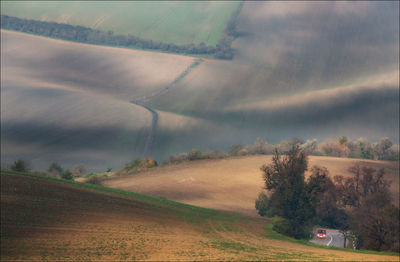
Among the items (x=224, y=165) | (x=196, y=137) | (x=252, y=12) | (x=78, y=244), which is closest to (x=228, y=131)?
(x=196, y=137)

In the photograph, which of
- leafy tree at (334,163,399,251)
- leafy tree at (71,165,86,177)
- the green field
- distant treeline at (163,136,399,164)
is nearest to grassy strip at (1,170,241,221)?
leafy tree at (334,163,399,251)

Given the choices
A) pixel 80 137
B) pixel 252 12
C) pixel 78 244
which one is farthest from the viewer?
pixel 252 12

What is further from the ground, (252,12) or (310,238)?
(252,12)

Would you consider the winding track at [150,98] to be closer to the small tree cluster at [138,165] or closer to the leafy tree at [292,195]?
the small tree cluster at [138,165]

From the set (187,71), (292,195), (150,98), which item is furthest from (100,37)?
(292,195)

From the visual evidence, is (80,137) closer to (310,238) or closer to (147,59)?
(147,59)

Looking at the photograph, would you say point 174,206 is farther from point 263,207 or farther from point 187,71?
point 187,71

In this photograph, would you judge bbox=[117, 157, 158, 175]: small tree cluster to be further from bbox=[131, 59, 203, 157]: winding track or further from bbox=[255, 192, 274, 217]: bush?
bbox=[255, 192, 274, 217]: bush
